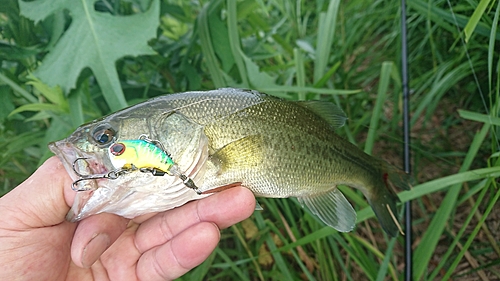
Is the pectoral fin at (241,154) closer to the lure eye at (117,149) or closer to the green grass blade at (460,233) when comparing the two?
the lure eye at (117,149)

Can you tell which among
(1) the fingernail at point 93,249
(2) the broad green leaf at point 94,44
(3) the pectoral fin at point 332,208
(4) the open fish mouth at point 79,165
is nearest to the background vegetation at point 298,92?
(2) the broad green leaf at point 94,44

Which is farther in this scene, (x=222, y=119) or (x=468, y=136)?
(x=468, y=136)

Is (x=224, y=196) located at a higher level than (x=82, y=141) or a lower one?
lower

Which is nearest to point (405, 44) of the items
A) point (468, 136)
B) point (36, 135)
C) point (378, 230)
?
point (468, 136)

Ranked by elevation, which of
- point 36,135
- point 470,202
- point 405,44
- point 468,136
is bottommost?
point 470,202

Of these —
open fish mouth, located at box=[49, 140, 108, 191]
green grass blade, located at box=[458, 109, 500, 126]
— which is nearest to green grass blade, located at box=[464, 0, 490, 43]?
green grass blade, located at box=[458, 109, 500, 126]

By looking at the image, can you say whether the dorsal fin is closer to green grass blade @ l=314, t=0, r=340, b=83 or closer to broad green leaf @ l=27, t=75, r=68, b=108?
green grass blade @ l=314, t=0, r=340, b=83

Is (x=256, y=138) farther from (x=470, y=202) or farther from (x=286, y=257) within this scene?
(x=470, y=202)
